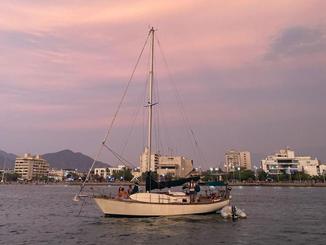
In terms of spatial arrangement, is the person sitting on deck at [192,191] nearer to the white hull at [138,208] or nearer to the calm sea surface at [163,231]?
the calm sea surface at [163,231]

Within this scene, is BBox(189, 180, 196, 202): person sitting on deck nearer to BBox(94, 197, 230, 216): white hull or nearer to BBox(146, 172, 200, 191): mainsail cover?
BBox(146, 172, 200, 191): mainsail cover

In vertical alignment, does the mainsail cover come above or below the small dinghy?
above

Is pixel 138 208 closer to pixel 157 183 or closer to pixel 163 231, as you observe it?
pixel 157 183

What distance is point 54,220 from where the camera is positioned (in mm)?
45656

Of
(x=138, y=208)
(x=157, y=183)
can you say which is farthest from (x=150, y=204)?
(x=157, y=183)

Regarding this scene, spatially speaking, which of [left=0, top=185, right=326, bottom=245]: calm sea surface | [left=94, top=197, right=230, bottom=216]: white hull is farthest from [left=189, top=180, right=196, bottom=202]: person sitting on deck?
[left=94, top=197, right=230, bottom=216]: white hull

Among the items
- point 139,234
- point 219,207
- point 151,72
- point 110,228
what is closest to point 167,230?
point 139,234

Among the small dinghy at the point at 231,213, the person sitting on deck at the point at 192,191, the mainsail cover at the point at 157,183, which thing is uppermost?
the mainsail cover at the point at 157,183

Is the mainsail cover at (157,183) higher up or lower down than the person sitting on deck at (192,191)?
higher up

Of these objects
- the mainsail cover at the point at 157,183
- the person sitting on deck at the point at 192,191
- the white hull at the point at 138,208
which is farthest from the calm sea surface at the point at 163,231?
the mainsail cover at the point at 157,183

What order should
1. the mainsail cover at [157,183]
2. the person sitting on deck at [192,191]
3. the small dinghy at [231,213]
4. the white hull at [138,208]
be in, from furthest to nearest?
the person sitting on deck at [192,191]
the small dinghy at [231,213]
the mainsail cover at [157,183]
the white hull at [138,208]

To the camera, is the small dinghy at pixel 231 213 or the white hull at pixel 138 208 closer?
the white hull at pixel 138 208

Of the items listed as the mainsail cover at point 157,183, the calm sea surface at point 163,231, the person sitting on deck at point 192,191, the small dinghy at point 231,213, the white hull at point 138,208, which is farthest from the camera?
the person sitting on deck at point 192,191

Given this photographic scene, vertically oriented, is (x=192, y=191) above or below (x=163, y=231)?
above
